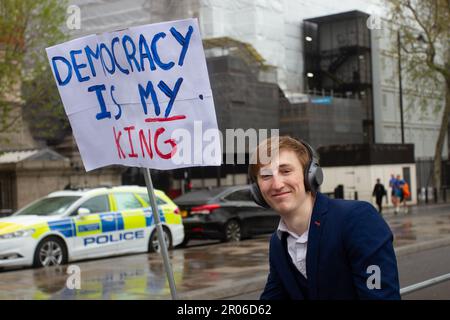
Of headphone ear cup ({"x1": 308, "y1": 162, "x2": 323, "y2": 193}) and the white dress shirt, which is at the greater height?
headphone ear cup ({"x1": 308, "y1": 162, "x2": 323, "y2": 193})

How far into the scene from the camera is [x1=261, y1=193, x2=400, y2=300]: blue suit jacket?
2373mm

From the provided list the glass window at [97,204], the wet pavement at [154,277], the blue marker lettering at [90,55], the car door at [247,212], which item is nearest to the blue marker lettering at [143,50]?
the blue marker lettering at [90,55]

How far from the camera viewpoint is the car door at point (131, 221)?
45.2 feet

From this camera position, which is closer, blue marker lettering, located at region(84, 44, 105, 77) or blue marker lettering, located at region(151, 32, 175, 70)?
blue marker lettering, located at region(151, 32, 175, 70)

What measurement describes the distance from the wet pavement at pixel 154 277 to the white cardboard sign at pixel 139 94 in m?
5.15

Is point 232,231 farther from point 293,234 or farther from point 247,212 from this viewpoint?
point 293,234

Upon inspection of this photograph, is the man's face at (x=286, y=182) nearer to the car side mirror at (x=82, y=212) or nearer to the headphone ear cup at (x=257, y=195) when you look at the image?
the headphone ear cup at (x=257, y=195)

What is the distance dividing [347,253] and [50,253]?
35.4 feet

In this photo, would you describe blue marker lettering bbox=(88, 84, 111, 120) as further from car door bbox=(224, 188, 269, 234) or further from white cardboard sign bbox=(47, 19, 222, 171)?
car door bbox=(224, 188, 269, 234)

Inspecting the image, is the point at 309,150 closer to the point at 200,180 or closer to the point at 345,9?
the point at 200,180

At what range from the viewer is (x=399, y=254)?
11727mm

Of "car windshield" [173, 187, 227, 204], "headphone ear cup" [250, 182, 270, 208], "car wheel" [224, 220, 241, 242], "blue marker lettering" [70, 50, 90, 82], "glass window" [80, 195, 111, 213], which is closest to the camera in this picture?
"headphone ear cup" [250, 182, 270, 208]

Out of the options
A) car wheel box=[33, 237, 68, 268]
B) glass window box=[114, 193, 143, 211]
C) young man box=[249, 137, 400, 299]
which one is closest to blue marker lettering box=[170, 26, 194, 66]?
young man box=[249, 137, 400, 299]

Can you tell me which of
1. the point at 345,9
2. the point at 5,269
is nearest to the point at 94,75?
the point at 5,269
